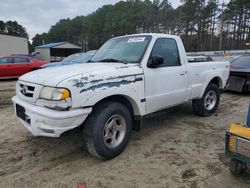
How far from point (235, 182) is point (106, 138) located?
184cm

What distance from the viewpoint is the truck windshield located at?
4133 millimetres

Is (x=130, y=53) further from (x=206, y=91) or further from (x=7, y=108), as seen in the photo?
(x=7, y=108)

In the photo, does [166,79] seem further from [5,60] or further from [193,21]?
[193,21]

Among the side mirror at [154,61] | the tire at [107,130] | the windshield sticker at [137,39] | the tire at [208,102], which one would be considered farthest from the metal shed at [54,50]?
the tire at [107,130]

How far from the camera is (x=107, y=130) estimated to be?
357 cm

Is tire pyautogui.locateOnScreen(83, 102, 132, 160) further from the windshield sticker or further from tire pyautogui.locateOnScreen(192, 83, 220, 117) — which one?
tire pyautogui.locateOnScreen(192, 83, 220, 117)

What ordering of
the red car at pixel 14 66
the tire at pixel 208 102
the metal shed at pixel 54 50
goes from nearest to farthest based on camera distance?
the tire at pixel 208 102, the red car at pixel 14 66, the metal shed at pixel 54 50

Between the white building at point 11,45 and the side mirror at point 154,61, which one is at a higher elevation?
the white building at point 11,45

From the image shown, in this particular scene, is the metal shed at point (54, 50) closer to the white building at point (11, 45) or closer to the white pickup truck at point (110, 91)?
the white building at point (11, 45)

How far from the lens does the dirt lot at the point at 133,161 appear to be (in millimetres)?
3068

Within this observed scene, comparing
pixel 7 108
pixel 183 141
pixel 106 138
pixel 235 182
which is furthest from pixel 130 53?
pixel 7 108

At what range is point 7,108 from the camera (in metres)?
6.95

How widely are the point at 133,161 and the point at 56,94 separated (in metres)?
1.54

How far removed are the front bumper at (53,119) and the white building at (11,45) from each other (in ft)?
110
